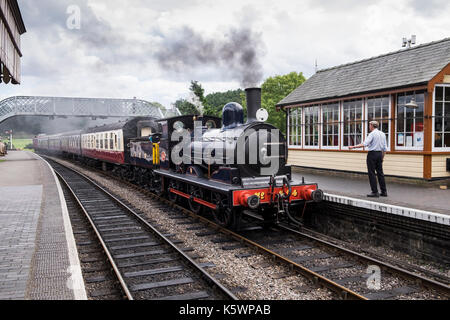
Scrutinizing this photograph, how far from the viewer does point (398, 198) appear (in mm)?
7641

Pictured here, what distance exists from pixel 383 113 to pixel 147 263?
316 inches

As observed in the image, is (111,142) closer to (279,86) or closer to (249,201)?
(249,201)

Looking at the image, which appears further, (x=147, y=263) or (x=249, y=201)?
(x=249, y=201)

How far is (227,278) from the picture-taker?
5320 millimetres

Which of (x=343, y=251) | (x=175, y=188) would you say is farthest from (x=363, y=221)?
(x=175, y=188)

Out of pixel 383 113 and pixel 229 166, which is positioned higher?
pixel 383 113

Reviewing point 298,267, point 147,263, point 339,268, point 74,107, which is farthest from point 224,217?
point 74,107

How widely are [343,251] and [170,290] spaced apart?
2991 mm

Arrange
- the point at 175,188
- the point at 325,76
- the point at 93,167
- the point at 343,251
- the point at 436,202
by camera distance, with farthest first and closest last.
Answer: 1. the point at 93,167
2. the point at 325,76
3. the point at 175,188
4. the point at 436,202
5. the point at 343,251

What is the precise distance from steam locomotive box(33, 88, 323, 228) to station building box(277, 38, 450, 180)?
12.2 feet

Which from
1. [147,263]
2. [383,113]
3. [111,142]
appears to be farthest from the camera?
[111,142]

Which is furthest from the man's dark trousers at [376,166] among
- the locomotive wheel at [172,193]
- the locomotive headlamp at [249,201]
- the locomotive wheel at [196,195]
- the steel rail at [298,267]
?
the locomotive wheel at [172,193]

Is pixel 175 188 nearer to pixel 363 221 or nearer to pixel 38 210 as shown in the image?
pixel 38 210

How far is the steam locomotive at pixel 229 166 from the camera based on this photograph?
709cm
